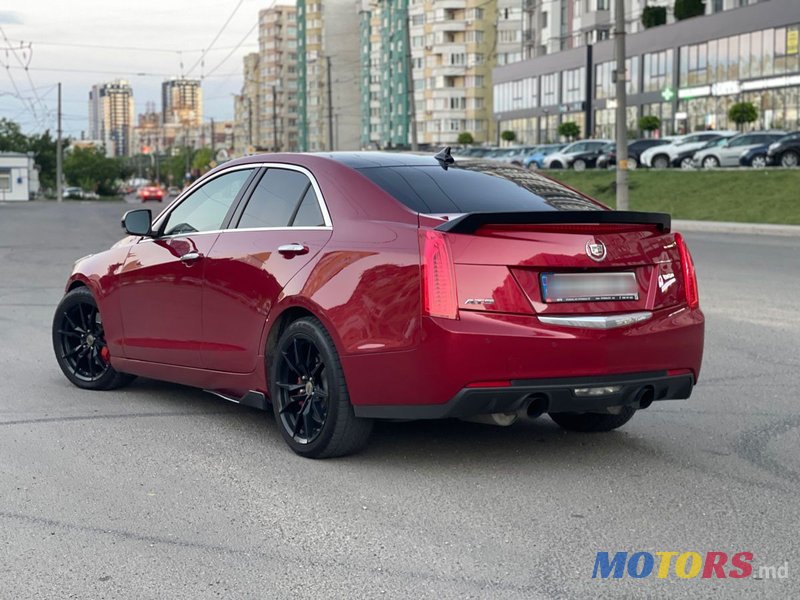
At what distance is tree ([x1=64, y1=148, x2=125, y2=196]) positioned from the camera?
167625mm

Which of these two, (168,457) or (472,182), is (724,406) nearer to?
(472,182)

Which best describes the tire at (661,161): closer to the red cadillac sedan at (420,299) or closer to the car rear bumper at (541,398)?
the red cadillac sedan at (420,299)

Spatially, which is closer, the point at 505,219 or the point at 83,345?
the point at 505,219

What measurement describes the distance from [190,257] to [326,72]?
161 metres

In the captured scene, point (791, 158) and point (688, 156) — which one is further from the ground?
point (688, 156)

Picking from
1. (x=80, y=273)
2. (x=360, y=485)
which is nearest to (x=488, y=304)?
(x=360, y=485)

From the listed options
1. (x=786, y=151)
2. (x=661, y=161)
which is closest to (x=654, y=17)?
(x=661, y=161)

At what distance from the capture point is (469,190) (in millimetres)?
6211

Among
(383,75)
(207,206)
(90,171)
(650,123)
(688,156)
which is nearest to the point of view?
(207,206)

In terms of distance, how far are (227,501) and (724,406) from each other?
11.4 ft

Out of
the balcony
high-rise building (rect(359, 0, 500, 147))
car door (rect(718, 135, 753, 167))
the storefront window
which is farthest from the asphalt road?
the balcony

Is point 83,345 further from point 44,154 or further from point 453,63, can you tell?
point 44,154

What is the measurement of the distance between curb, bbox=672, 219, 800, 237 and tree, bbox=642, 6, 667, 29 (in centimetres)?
5015

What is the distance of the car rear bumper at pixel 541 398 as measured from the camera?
17.7 ft
